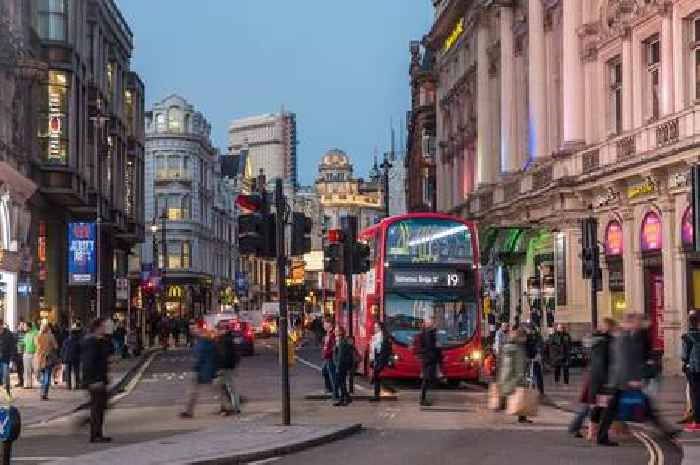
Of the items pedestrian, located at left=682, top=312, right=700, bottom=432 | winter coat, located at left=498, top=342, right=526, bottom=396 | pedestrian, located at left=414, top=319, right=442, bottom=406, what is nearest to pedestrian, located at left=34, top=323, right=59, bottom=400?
pedestrian, located at left=414, top=319, right=442, bottom=406

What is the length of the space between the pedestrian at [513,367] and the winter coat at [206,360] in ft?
17.2

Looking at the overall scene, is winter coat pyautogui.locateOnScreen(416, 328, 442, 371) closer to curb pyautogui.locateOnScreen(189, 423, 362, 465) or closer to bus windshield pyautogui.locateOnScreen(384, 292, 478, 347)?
bus windshield pyautogui.locateOnScreen(384, 292, 478, 347)

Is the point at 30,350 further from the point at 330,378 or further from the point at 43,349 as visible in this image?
the point at 330,378

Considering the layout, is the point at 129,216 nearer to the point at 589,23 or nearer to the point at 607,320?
the point at 589,23

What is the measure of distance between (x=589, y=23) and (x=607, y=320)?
29543 mm

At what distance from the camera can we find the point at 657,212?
41.3m

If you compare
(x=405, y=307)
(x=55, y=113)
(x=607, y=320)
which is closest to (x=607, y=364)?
(x=607, y=320)

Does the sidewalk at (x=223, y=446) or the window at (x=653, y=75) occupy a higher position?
the window at (x=653, y=75)

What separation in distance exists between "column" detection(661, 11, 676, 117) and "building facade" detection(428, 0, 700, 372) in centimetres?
5

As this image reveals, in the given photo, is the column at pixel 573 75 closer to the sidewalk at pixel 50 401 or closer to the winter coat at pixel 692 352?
the sidewalk at pixel 50 401

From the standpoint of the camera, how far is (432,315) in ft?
107

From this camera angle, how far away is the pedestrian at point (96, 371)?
65.4ft

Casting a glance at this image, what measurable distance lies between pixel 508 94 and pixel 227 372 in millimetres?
35700

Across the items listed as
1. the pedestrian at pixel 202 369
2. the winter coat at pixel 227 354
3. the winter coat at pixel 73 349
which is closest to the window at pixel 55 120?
the winter coat at pixel 73 349
